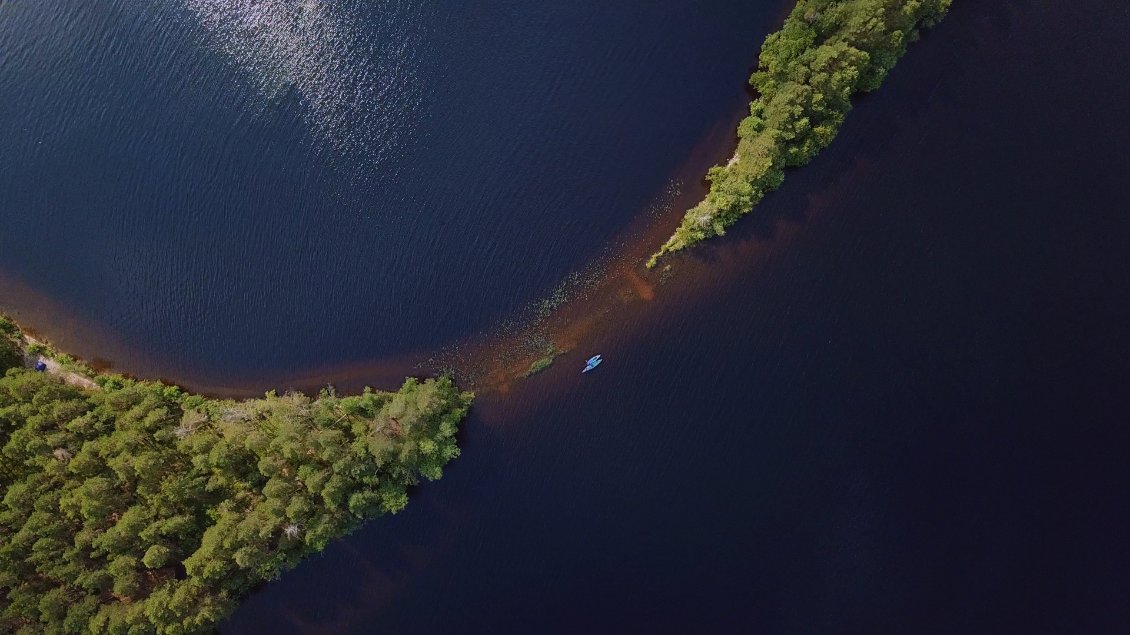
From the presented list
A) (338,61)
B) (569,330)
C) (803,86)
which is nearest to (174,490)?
(569,330)

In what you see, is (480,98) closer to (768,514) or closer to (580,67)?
(580,67)

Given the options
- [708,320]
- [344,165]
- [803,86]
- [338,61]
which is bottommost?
[708,320]

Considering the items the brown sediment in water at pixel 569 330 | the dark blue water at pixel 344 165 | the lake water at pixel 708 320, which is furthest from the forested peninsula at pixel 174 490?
the dark blue water at pixel 344 165

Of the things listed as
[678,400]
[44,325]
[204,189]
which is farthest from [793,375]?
[44,325]

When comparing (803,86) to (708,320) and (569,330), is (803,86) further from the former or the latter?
(569,330)

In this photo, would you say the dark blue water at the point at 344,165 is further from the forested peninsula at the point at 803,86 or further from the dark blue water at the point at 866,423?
the dark blue water at the point at 866,423

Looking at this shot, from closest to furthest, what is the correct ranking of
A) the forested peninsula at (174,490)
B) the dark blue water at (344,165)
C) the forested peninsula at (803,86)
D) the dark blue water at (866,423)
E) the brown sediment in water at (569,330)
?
1. the forested peninsula at (174,490)
2. the forested peninsula at (803,86)
3. the dark blue water at (866,423)
4. the brown sediment in water at (569,330)
5. the dark blue water at (344,165)
